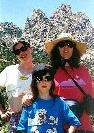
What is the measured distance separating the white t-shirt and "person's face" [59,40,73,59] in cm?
38

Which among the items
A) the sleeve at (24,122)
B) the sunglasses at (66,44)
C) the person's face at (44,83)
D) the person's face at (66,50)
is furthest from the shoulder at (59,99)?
the sunglasses at (66,44)

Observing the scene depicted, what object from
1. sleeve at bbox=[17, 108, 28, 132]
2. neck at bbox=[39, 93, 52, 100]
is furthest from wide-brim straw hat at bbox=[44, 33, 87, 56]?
sleeve at bbox=[17, 108, 28, 132]

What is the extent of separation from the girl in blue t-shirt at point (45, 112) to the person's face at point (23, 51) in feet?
1.94

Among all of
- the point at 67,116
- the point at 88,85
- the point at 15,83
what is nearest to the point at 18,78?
the point at 15,83

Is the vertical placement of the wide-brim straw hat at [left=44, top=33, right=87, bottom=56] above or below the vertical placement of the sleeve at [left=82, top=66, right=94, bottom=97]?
above

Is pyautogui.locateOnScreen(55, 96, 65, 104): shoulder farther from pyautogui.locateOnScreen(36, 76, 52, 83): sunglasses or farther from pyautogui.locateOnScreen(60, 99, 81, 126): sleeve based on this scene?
pyautogui.locateOnScreen(36, 76, 52, 83): sunglasses

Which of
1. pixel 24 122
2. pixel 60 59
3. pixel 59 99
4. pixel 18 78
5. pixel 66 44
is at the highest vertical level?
pixel 66 44

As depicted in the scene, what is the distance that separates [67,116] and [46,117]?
0.56ft

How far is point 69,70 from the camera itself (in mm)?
4156

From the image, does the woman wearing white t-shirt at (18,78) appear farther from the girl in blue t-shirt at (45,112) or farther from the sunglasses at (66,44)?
the girl in blue t-shirt at (45,112)

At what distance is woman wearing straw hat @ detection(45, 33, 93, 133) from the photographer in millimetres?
4043

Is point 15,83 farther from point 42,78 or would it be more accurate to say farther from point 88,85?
point 88,85

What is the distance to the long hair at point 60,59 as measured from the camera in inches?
163

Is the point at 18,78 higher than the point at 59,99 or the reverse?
higher
